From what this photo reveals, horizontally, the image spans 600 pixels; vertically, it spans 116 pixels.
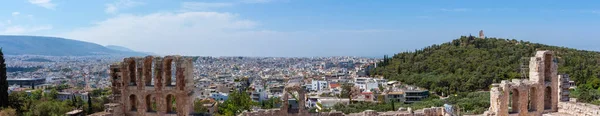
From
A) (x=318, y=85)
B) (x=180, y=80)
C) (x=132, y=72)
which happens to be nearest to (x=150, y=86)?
(x=132, y=72)

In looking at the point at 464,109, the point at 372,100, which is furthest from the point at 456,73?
the point at 464,109

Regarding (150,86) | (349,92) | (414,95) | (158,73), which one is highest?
(158,73)

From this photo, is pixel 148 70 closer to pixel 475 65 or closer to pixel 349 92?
pixel 349 92

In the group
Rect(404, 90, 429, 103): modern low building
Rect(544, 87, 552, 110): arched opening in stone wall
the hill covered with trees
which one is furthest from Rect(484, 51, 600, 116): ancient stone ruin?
Rect(404, 90, 429, 103): modern low building

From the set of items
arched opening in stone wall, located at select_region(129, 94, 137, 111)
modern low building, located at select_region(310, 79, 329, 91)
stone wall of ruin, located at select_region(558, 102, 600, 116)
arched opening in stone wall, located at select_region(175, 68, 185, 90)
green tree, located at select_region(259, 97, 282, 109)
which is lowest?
modern low building, located at select_region(310, 79, 329, 91)

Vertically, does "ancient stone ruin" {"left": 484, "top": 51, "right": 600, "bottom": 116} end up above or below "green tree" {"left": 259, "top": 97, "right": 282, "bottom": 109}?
above

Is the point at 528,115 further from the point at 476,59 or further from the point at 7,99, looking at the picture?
the point at 476,59

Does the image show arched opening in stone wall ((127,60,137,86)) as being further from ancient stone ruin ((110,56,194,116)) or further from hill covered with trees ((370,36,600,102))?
hill covered with trees ((370,36,600,102))
